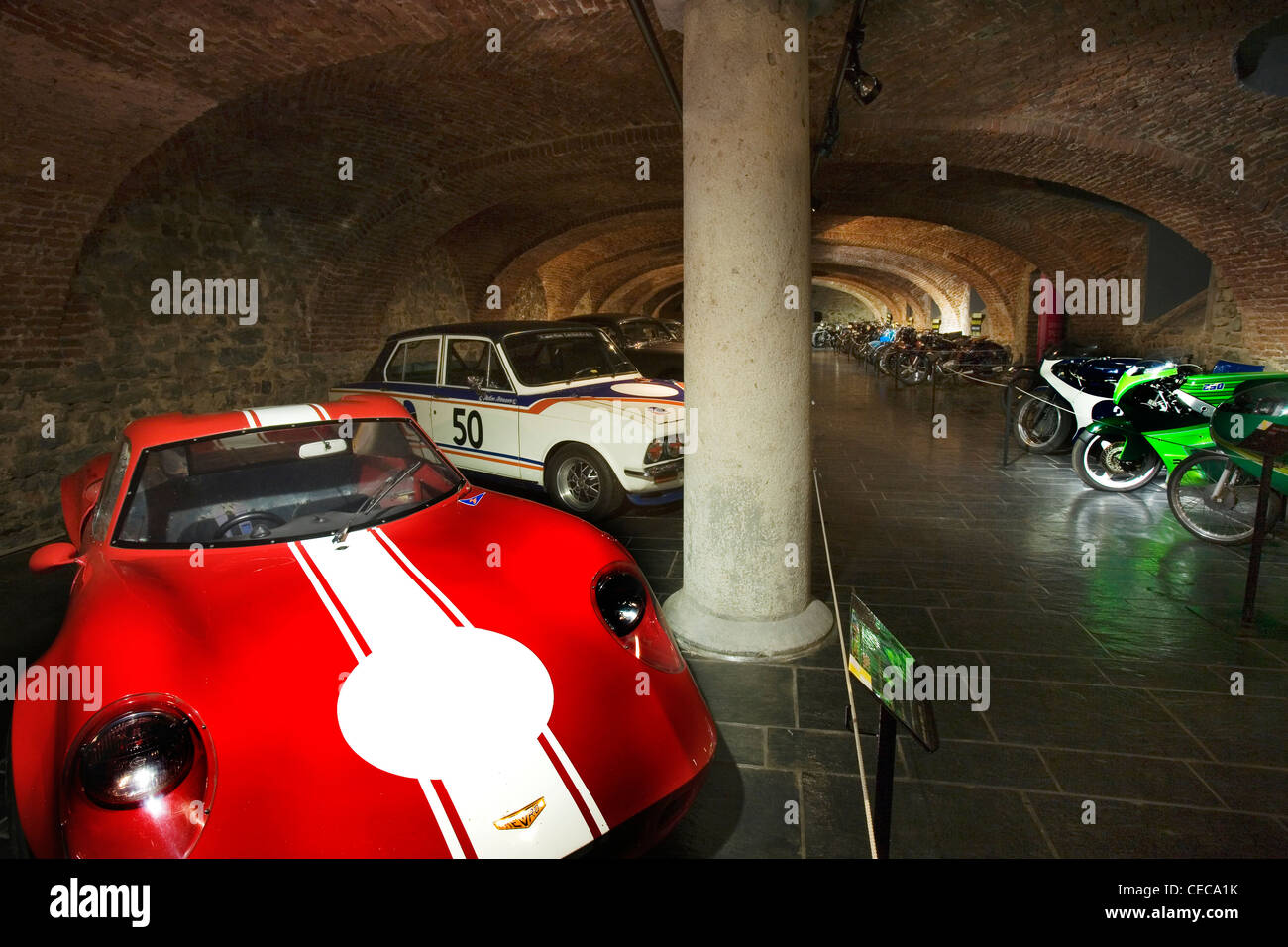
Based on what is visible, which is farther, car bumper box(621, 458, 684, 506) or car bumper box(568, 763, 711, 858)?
car bumper box(621, 458, 684, 506)

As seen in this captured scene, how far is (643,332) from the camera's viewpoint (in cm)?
1203

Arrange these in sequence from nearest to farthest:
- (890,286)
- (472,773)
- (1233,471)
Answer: (472,773) < (1233,471) < (890,286)

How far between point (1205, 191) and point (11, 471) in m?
11.9

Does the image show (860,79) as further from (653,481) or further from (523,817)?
(523,817)

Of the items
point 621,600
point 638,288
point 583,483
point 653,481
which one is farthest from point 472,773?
point 638,288

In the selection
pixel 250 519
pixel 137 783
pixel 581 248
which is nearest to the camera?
pixel 137 783

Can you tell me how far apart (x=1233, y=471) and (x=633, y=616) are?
4981 mm

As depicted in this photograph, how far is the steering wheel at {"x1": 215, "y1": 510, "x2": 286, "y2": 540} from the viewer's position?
276cm

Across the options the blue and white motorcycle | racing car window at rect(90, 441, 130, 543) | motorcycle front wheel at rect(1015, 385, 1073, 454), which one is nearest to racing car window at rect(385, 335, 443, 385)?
racing car window at rect(90, 441, 130, 543)

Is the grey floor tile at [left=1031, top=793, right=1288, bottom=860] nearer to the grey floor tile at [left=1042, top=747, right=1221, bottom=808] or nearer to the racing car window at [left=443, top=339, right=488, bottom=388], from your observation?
the grey floor tile at [left=1042, top=747, right=1221, bottom=808]

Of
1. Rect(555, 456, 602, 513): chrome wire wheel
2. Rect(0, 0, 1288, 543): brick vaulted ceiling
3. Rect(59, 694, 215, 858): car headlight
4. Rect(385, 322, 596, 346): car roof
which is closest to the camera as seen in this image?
Rect(59, 694, 215, 858): car headlight
